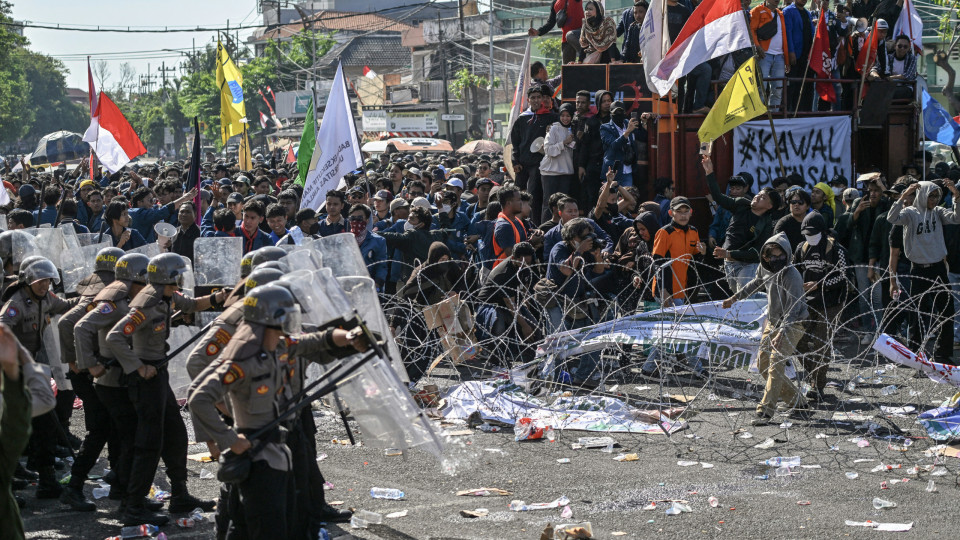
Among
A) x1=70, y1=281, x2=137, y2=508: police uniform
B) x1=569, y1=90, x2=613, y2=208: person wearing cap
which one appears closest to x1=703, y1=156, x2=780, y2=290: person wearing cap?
x1=569, y1=90, x2=613, y2=208: person wearing cap

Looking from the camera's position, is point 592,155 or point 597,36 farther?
point 597,36

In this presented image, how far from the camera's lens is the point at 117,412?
24.5 ft

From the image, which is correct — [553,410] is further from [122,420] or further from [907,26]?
[907,26]

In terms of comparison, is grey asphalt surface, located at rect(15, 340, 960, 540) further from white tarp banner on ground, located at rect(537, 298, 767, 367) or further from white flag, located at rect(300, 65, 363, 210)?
white flag, located at rect(300, 65, 363, 210)

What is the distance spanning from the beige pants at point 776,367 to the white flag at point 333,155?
5.16 m

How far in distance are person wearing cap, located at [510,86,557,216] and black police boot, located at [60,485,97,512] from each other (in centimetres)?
833

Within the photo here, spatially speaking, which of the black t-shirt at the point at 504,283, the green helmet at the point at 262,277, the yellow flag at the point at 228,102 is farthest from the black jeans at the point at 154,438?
the yellow flag at the point at 228,102

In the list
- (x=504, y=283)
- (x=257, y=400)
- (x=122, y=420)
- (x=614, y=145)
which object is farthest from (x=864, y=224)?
(x=257, y=400)

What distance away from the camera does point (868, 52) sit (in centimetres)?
1512

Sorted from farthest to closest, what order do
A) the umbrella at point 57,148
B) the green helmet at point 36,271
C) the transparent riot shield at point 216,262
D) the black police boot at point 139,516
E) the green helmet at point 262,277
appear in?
1. the umbrella at point 57,148
2. the transparent riot shield at point 216,262
3. the green helmet at point 36,271
4. the black police boot at point 139,516
5. the green helmet at point 262,277

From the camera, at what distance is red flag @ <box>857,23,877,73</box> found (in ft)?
49.6

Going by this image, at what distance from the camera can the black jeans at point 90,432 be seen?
7.64 meters

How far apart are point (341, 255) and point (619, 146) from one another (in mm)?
6857

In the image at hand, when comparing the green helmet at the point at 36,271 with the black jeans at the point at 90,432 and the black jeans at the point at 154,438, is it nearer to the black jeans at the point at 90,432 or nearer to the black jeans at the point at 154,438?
the black jeans at the point at 90,432
